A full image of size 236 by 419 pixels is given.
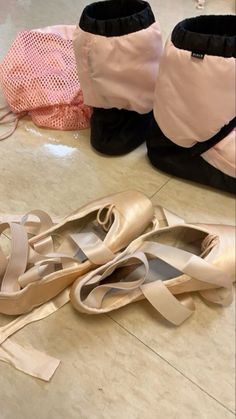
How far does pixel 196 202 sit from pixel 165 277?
0.18m

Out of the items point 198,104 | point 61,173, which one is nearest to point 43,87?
point 61,173

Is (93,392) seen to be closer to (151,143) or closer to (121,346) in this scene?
(121,346)

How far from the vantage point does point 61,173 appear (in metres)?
0.92

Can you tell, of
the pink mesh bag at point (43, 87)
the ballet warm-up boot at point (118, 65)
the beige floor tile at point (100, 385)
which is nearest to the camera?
the beige floor tile at point (100, 385)

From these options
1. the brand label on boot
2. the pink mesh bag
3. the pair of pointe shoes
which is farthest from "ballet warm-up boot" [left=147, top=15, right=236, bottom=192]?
the pink mesh bag

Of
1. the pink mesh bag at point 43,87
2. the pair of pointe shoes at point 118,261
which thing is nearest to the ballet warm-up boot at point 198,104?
the pair of pointe shoes at point 118,261

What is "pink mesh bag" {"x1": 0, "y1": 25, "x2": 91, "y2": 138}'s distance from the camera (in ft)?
3.27

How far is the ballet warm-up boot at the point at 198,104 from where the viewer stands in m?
0.70

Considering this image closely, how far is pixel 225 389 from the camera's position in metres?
0.63

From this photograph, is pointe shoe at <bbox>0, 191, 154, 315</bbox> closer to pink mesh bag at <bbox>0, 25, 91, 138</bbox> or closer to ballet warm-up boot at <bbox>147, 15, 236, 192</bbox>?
ballet warm-up boot at <bbox>147, 15, 236, 192</bbox>

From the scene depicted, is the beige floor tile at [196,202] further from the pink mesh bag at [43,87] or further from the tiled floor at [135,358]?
the pink mesh bag at [43,87]

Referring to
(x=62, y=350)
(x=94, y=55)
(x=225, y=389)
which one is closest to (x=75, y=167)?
(x=94, y=55)

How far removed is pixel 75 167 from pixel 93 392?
0.45 meters

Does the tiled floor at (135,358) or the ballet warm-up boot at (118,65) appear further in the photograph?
the ballet warm-up boot at (118,65)
